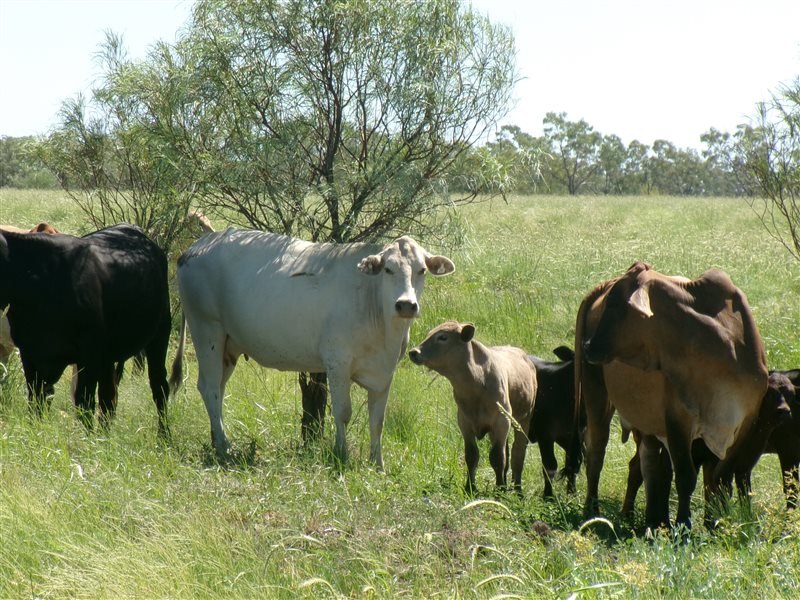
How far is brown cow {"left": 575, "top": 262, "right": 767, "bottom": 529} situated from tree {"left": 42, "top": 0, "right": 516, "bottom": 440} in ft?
8.54

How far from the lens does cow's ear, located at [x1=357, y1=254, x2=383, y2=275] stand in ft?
26.1

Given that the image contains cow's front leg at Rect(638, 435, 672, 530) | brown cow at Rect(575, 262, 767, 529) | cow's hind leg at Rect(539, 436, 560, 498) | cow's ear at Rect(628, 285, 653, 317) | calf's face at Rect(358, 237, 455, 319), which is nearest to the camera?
cow's ear at Rect(628, 285, 653, 317)

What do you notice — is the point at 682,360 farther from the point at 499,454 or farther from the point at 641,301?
the point at 499,454

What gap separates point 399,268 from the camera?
311 inches

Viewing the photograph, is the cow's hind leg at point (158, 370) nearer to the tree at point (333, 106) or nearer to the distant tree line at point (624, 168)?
the tree at point (333, 106)

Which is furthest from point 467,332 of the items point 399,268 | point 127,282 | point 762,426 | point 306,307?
point 127,282

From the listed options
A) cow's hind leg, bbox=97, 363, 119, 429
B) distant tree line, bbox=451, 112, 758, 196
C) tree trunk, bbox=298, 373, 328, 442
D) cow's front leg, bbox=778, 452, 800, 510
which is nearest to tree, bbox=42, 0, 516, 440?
tree trunk, bbox=298, 373, 328, 442

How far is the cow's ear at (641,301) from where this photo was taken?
6797 millimetres

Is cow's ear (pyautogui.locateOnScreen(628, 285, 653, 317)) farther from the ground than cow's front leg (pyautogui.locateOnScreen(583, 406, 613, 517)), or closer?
farther from the ground

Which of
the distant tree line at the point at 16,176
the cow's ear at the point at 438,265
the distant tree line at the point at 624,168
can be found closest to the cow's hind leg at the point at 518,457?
the cow's ear at the point at 438,265

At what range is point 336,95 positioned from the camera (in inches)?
370

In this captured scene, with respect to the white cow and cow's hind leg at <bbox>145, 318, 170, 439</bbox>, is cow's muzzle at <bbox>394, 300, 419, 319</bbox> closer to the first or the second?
the white cow

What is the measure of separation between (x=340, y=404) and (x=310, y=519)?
6.15 feet

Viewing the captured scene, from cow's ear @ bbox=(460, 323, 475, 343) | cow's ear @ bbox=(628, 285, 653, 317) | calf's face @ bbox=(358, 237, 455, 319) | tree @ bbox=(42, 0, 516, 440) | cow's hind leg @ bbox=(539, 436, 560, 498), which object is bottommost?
cow's hind leg @ bbox=(539, 436, 560, 498)
